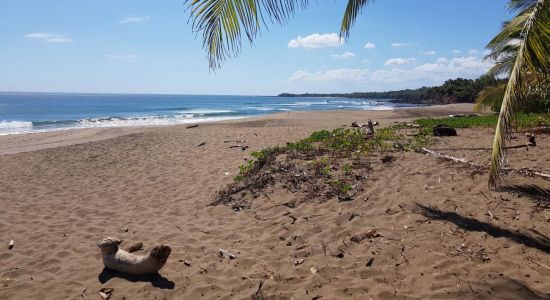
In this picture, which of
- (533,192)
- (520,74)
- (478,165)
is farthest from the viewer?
(478,165)

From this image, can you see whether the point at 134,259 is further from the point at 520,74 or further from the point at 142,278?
the point at 520,74

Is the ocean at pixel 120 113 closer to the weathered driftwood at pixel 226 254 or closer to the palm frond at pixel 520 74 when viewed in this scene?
the weathered driftwood at pixel 226 254

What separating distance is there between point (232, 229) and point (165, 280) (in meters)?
1.57

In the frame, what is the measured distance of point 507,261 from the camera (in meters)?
3.76

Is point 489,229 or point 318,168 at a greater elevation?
point 318,168

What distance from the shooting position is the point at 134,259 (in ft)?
14.3

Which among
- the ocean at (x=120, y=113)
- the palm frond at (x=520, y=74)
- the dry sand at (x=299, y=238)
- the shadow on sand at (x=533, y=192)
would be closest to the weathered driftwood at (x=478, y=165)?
the dry sand at (x=299, y=238)

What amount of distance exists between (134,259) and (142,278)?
246 millimetres

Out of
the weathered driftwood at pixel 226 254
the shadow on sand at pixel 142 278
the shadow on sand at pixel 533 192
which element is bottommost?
the shadow on sand at pixel 142 278

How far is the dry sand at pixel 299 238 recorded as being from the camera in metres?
3.73

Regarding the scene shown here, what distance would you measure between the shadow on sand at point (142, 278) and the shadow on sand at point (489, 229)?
128 inches

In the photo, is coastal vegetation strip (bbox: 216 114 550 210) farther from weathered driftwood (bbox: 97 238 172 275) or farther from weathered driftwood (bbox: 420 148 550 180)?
weathered driftwood (bbox: 97 238 172 275)

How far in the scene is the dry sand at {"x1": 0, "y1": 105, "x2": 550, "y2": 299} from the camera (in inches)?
147

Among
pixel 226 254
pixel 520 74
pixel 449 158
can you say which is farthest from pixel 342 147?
pixel 520 74
